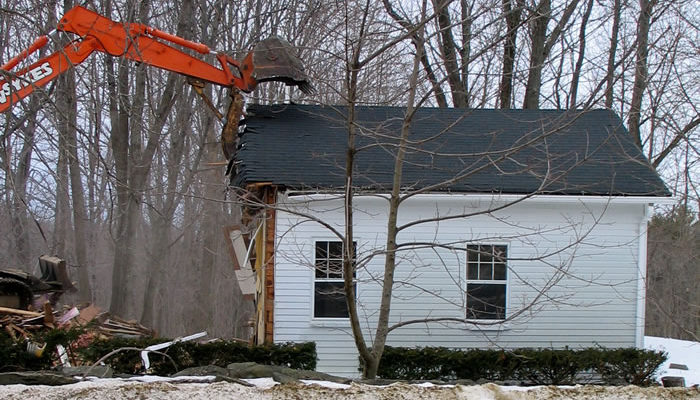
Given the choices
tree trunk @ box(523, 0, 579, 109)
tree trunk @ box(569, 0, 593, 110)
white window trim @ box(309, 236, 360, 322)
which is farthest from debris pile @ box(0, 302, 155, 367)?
tree trunk @ box(569, 0, 593, 110)

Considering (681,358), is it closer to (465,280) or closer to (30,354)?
(465,280)

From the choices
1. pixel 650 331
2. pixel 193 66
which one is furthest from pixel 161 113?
pixel 650 331

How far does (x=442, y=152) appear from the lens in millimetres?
12648

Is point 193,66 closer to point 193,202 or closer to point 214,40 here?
point 214,40

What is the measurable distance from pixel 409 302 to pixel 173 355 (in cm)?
376

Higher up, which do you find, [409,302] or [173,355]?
[409,302]

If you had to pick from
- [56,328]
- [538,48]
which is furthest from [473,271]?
[538,48]

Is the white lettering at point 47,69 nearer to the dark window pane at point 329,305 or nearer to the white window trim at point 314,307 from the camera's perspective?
the white window trim at point 314,307

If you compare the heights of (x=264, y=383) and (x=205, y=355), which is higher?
(x=264, y=383)

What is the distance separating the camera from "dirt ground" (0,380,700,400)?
300cm

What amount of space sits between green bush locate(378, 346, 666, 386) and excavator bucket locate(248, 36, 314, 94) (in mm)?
5076

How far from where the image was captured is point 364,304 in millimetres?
11430

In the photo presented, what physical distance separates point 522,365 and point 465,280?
173cm

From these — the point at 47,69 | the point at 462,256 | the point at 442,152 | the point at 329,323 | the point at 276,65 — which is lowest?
the point at 329,323
